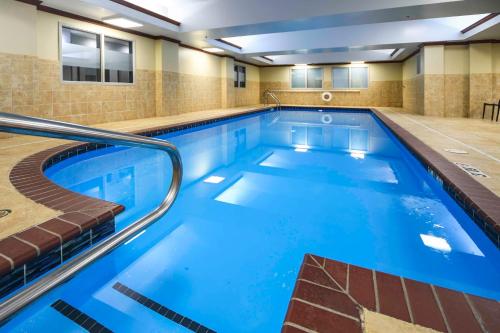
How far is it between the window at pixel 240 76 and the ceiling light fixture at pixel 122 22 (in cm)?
785

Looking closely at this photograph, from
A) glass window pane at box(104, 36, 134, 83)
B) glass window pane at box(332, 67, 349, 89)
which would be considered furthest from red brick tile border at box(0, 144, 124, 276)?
glass window pane at box(332, 67, 349, 89)

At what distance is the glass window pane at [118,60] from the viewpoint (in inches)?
297

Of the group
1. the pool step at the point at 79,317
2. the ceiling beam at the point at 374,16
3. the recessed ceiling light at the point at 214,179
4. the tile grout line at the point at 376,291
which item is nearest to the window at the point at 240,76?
the ceiling beam at the point at 374,16

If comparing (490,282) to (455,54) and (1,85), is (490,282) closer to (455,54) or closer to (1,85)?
(1,85)

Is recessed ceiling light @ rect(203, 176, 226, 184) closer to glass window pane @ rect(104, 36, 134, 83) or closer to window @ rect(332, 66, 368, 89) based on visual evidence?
glass window pane @ rect(104, 36, 134, 83)

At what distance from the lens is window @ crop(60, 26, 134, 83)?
258 inches

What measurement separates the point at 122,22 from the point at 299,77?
11.4 meters

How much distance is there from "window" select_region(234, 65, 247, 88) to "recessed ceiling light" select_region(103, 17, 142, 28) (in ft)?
25.8

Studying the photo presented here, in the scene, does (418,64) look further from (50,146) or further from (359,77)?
(50,146)

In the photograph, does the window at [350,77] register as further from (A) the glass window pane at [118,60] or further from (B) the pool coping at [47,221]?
(B) the pool coping at [47,221]

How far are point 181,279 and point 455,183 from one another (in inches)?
96.6

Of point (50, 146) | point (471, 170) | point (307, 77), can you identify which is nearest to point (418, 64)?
point (307, 77)

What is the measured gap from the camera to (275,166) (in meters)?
4.53

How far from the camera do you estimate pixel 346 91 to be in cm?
1588
